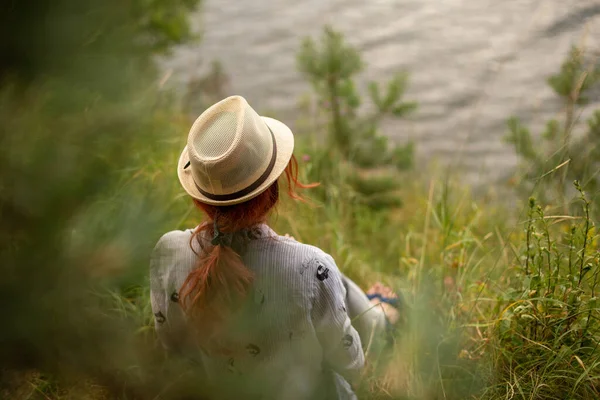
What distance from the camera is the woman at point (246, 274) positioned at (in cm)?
146

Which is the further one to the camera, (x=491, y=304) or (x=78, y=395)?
(x=491, y=304)

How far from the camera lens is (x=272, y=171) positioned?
1574 millimetres

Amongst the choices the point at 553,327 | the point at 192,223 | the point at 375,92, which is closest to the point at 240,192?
the point at 553,327

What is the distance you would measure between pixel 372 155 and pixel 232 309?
9.36 feet

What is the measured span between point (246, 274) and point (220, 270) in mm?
64

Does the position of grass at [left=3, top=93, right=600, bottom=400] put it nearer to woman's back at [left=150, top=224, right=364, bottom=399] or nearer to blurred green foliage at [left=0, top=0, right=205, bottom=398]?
blurred green foliage at [left=0, top=0, right=205, bottom=398]

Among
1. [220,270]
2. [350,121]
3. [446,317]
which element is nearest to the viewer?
[220,270]

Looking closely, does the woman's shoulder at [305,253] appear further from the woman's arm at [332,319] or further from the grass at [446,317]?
the grass at [446,317]

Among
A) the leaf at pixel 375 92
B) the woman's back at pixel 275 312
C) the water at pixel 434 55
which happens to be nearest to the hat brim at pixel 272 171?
the woman's back at pixel 275 312

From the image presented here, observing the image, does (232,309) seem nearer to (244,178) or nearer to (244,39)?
(244,178)

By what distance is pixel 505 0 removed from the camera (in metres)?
7.16

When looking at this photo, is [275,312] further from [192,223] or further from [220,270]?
[192,223]

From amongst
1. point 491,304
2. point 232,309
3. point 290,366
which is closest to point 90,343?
point 232,309

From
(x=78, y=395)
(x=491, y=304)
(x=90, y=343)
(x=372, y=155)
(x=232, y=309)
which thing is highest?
(x=90, y=343)
